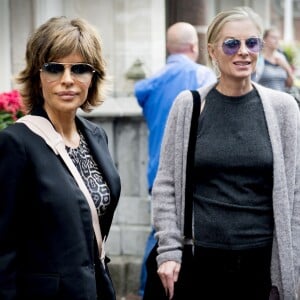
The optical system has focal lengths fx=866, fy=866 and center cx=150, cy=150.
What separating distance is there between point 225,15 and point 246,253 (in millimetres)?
988

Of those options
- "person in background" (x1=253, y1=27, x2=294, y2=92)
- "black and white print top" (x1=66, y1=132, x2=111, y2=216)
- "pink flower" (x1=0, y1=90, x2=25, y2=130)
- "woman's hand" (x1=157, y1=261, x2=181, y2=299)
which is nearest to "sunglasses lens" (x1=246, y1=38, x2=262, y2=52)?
"black and white print top" (x1=66, y1=132, x2=111, y2=216)

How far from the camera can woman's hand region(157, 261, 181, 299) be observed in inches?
140

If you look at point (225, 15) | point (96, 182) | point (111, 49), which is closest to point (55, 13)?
point (111, 49)

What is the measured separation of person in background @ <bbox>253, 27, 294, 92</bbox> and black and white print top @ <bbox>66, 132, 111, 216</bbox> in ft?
17.4

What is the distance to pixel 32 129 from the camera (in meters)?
3.00

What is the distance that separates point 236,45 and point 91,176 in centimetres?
86

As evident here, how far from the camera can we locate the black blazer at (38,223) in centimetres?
290

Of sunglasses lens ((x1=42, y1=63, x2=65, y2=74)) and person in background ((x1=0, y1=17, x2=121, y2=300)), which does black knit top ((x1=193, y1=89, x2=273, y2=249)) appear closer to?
person in background ((x1=0, y1=17, x2=121, y2=300))

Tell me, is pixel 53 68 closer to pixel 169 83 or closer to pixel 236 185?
pixel 236 185

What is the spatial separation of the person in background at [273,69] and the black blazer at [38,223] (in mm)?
5617

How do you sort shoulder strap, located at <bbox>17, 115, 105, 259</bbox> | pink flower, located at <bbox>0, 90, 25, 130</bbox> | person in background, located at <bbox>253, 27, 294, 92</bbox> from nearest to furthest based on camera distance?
1. shoulder strap, located at <bbox>17, 115, 105, 259</bbox>
2. pink flower, located at <bbox>0, 90, 25, 130</bbox>
3. person in background, located at <bbox>253, 27, 294, 92</bbox>

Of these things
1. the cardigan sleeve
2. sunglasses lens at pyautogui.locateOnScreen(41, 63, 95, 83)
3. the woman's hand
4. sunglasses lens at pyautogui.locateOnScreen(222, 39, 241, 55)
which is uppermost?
sunglasses lens at pyautogui.locateOnScreen(222, 39, 241, 55)

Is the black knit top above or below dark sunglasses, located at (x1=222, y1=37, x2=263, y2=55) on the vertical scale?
below

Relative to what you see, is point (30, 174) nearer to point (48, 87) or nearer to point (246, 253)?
point (48, 87)
